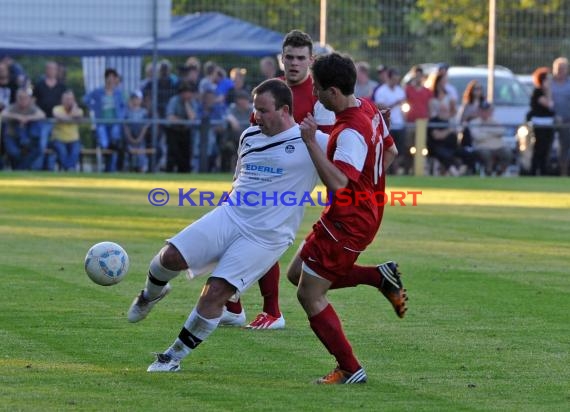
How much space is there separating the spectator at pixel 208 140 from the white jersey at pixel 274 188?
1834 cm

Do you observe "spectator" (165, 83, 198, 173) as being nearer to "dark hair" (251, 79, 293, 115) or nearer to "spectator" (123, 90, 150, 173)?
"spectator" (123, 90, 150, 173)

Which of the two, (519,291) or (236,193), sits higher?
(236,193)

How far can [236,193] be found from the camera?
28.8 feet

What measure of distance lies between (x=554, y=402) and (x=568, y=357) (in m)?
1.43

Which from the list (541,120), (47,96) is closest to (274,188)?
(47,96)

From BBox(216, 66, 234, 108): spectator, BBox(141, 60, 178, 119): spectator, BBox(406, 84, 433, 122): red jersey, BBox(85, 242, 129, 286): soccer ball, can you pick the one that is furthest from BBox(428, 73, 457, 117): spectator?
BBox(85, 242, 129, 286): soccer ball

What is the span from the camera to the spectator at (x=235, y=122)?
2686cm

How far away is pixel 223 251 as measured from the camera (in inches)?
338

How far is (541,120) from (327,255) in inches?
822

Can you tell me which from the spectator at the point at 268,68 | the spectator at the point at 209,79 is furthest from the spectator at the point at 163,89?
the spectator at the point at 268,68

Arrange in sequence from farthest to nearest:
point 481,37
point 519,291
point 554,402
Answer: point 481,37, point 519,291, point 554,402

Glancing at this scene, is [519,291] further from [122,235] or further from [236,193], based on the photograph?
[122,235]

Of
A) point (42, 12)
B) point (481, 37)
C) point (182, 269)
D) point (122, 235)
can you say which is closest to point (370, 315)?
point (182, 269)

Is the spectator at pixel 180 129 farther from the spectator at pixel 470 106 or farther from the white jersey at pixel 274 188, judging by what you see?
the white jersey at pixel 274 188
